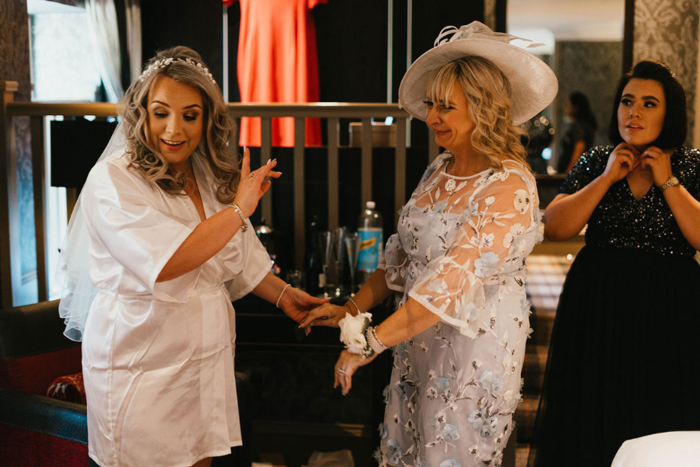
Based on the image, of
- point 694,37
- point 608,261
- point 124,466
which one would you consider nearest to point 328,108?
point 608,261

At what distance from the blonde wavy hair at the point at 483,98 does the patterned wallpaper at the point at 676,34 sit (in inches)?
135

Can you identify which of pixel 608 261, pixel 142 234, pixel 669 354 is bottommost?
pixel 669 354

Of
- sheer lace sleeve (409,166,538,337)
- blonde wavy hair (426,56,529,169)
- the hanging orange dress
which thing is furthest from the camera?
the hanging orange dress

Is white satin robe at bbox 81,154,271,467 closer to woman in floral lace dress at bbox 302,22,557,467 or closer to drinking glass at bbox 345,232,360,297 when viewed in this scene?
woman in floral lace dress at bbox 302,22,557,467

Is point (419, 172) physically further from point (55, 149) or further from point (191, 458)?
point (191, 458)

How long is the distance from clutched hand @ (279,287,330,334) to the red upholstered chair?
2.30 feet

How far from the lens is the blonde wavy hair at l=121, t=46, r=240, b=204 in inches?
68.9

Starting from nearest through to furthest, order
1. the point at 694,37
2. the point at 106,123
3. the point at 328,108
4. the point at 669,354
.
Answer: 1. the point at 669,354
2. the point at 106,123
3. the point at 328,108
4. the point at 694,37

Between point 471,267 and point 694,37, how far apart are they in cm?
399

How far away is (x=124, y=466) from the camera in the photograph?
1728 mm

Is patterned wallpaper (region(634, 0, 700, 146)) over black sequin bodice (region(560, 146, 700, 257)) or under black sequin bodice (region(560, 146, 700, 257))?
over

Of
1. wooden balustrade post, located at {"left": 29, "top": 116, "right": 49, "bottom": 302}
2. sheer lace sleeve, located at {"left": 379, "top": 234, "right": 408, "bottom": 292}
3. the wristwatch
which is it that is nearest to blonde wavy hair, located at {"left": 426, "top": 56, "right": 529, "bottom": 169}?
sheer lace sleeve, located at {"left": 379, "top": 234, "right": 408, "bottom": 292}

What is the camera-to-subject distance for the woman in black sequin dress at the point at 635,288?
7.36 ft

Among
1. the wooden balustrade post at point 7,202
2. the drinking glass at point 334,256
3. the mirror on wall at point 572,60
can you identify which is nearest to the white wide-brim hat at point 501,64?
the drinking glass at point 334,256
